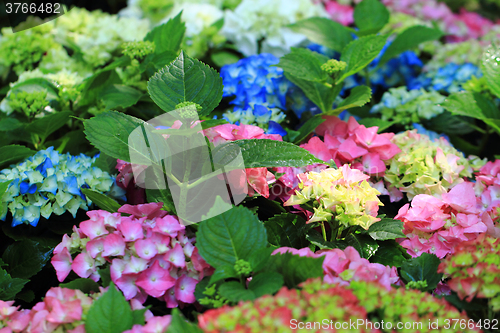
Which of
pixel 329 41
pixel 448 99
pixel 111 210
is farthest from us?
pixel 329 41

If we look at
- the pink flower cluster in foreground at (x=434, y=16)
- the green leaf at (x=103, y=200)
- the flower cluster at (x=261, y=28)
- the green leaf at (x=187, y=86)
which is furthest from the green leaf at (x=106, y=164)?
the pink flower cluster in foreground at (x=434, y=16)

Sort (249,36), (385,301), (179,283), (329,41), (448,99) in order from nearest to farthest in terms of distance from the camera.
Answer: (385,301) < (179,283) < (448,99) < (329,41) < (249,36)

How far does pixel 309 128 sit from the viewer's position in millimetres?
1194

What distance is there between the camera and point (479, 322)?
68 cm

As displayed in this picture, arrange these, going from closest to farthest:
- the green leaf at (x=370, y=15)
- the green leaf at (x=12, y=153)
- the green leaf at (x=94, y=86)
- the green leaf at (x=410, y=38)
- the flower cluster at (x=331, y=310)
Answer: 1. the flower cluster at (x=331, y=310)
2. the green leaf at (x=12, y=153)
3. the green leaf at (x=94, y=86)
4. the green leaf at (x=410, y=38)
5. the green leaf at (x=370, y=15)

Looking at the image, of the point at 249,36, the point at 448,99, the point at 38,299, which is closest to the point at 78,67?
the point at 249,36

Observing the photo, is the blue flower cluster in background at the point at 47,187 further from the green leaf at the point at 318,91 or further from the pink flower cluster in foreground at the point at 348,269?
the green leaf at the point at 318,91

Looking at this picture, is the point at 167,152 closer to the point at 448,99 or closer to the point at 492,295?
the point at 492,295

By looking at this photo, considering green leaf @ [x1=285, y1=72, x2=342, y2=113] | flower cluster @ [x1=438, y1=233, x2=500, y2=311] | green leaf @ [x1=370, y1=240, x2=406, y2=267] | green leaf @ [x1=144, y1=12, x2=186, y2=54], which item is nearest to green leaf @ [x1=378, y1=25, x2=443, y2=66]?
green leaf @ [x1=285, y1=72, x2=342, y2=113]

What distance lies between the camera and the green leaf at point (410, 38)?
154cm

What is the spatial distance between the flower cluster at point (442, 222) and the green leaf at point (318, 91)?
0.42m

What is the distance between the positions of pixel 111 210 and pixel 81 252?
0.12m

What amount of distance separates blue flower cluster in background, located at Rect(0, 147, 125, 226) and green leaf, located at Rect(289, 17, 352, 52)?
960mm

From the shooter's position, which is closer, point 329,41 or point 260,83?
point 260,83
